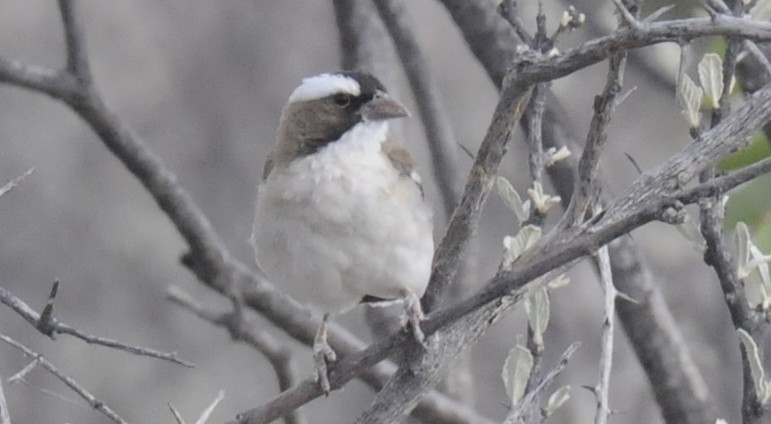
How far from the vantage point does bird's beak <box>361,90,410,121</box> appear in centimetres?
373

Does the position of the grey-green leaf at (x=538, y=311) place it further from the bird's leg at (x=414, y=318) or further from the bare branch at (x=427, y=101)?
the bare branch at (x=427, y=101)

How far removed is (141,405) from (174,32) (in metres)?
2.84

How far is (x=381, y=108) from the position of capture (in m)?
3.76

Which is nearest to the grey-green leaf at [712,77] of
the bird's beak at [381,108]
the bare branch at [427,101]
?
the bird's beak at [381,108]

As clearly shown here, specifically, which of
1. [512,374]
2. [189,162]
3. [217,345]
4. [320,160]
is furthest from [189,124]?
[512,374]

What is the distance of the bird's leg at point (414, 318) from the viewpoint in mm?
2677

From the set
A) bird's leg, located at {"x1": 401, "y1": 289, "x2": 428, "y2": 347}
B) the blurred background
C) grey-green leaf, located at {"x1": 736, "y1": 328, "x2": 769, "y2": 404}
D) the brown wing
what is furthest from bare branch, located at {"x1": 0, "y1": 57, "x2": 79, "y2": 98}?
the blurred background

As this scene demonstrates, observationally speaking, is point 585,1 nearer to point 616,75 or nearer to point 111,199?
point 616,75

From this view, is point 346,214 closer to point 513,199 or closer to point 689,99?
point 513,199

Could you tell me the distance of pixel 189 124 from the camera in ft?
34.4

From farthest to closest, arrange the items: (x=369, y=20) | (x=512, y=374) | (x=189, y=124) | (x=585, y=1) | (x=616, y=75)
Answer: (x=189, y=124), (x=585, y=1), (x=369, y=20), (x=512, y=374), (x=616, y=75)

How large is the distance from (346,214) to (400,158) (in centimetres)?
32

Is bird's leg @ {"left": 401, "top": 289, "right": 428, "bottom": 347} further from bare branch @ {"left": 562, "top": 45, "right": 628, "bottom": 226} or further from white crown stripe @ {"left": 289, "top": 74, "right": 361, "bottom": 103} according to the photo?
white crown stripe @ {"left": 289, "top": 74, "right": 361, "bottom": 103}

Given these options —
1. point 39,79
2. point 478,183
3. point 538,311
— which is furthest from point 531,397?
point 39,79
